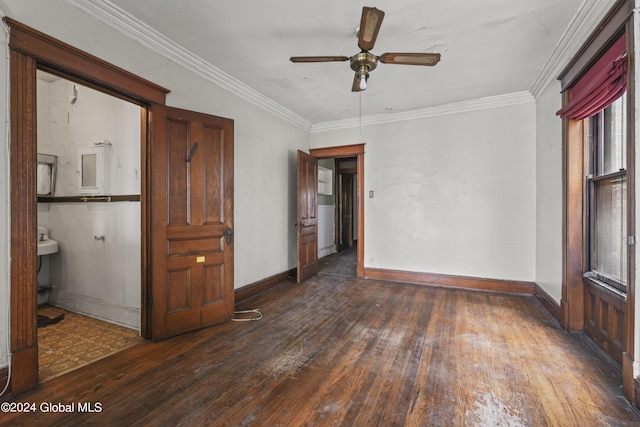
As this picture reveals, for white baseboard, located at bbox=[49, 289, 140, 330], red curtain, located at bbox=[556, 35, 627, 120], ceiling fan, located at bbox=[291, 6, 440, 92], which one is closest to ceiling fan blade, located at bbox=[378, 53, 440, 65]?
ceiling fan, located at bbox=[291, 6, 440, 92]

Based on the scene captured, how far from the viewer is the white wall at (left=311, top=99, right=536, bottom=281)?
3.95 metres

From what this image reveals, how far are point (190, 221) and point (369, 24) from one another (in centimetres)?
225

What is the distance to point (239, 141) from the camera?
A: 3.68m

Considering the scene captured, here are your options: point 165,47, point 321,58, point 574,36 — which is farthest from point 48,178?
point 574,36

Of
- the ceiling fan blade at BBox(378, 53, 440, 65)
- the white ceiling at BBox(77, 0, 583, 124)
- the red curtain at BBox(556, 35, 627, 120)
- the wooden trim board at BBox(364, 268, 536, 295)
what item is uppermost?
the white ceiling at BBox(77, 0, 583, 124)

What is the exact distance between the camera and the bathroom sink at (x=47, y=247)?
119 inches

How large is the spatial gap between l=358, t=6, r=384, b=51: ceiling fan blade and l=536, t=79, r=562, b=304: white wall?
2.34 meters

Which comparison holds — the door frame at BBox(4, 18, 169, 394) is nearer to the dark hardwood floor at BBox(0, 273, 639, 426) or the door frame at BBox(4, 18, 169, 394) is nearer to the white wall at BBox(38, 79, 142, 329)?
the dark hardwood floor at BBox(0, 273, 639, 426)

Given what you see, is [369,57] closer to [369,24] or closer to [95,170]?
[369,24]

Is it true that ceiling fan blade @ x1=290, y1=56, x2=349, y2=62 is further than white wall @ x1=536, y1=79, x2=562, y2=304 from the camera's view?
No

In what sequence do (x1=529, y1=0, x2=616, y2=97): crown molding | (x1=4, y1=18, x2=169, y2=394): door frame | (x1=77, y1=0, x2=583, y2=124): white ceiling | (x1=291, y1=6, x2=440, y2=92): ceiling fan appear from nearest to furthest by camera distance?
(x1=4, y1=18, x2=169, y2=394): door frame
(x1=291, y1=6, x2=440, y2=92): ceiling fan
(x1=529, y1=0, x2=616, y2=97): crown molding
(x1=77, y1=0, x2=583, y2=124): white ceiling

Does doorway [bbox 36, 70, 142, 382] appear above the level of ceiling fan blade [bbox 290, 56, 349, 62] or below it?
below

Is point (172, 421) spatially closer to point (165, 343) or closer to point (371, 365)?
point (165, 343)

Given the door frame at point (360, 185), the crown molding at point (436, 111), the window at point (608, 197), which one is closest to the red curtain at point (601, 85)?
the window at point (608, 197)
